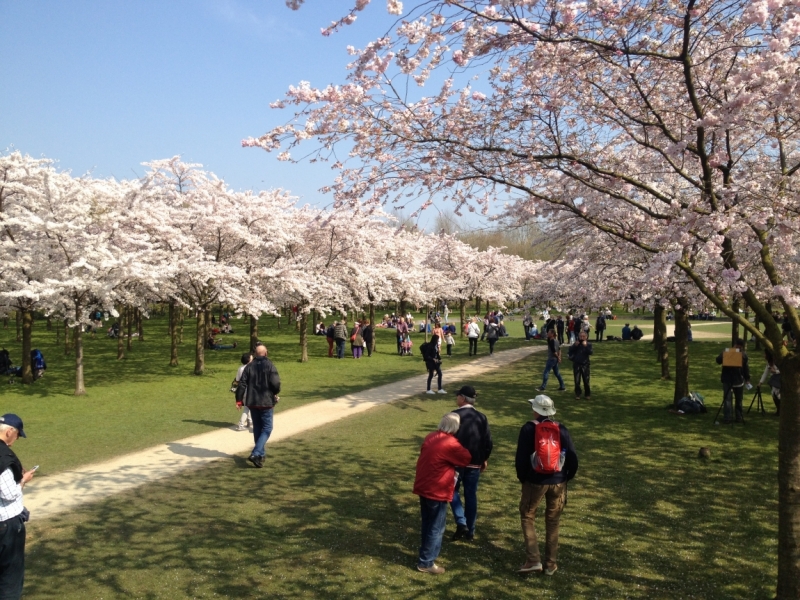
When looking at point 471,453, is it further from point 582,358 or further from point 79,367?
point 79,367

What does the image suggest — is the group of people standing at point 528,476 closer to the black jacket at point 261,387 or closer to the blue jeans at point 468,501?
the blue jeans at point 468,501

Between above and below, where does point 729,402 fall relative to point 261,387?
below

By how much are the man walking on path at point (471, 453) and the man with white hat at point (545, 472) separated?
0.64m

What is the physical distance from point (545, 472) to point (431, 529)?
1.17 m

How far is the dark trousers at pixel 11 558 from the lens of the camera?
13.2 feet

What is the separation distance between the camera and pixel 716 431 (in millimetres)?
10609

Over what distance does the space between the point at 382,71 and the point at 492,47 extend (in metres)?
1.32

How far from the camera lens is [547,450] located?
5113mm

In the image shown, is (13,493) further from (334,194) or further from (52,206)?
(52,206)

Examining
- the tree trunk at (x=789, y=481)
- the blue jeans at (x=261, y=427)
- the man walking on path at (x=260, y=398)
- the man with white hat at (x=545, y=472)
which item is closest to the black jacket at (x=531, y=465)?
the man with white hat at (x=545, y=472)

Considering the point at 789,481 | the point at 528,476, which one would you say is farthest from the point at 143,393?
the point at 789,481

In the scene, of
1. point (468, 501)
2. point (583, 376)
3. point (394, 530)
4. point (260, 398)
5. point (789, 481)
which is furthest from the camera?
point (583, 376)

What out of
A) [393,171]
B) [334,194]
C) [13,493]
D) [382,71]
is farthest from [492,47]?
[13,493]

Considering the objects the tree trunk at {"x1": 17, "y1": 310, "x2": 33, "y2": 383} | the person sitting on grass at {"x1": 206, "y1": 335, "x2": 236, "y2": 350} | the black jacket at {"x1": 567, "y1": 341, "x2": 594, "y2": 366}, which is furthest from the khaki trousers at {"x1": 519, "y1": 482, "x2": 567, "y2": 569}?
the person sitting on grass at {"x1": 206, "y1": 335, "x2": 236, "y2": 350}
